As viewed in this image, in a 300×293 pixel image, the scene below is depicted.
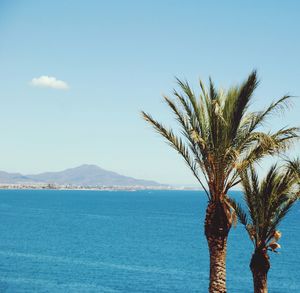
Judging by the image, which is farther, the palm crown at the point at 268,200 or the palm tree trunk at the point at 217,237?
the palm crown at the point at 268,200

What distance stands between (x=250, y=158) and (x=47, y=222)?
120 metres

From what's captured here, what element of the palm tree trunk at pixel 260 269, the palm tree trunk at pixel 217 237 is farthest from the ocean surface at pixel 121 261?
the palm tree trunk at pixel 217 237

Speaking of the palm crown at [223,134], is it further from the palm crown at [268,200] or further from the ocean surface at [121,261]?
the ocean surface at [121,261]

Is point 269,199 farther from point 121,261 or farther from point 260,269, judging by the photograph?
point 121,261

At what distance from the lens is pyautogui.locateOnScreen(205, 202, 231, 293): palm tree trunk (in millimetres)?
14914

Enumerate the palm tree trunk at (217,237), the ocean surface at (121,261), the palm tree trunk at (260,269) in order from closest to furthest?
1. the palm tree trunk at (217,237)
2. the palm tree trunk at (260,269)
3. the ocean surface at (121,261)

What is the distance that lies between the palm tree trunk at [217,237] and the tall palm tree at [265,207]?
1.87 meters

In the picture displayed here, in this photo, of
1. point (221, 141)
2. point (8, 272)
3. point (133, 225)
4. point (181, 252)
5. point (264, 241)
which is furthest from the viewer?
point (133, 225)

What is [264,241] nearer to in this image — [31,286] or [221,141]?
[221,141]

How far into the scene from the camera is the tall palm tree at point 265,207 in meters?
16.4

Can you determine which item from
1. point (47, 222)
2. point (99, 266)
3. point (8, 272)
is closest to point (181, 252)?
point (99, 266)

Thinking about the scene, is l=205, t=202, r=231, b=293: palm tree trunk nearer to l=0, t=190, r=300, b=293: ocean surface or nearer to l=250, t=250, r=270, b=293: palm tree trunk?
l=250, t=250, r=270, b=293: palm tree trunk

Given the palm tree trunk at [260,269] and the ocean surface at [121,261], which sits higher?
the palm tree trunk at [260,269]

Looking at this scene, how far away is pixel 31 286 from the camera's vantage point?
5000 centimetres
